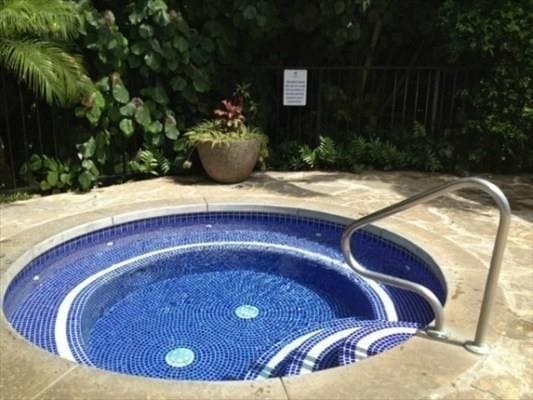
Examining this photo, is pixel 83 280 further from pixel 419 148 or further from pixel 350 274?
pixel 419 148

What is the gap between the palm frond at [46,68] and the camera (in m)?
4.66

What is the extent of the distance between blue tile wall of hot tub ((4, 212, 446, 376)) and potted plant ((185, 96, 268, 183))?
87cm

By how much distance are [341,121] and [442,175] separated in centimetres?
158

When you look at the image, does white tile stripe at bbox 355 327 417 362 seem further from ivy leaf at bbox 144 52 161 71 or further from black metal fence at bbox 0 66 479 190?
black metal fence at bbox 0 66 479 190

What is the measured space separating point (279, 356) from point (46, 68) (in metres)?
3.55

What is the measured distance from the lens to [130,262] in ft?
14.6

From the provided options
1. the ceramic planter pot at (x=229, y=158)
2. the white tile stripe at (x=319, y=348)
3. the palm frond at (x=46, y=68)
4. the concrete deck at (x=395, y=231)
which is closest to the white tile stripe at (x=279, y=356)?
the white tile stripe at (x=319, y=348)

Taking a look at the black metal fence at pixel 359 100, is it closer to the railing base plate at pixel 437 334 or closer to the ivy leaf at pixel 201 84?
the ivy leaf at pixel 201 84

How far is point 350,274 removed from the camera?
4.27 metres

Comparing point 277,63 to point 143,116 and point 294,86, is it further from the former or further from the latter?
point 143,116

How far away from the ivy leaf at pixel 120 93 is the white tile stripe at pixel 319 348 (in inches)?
151

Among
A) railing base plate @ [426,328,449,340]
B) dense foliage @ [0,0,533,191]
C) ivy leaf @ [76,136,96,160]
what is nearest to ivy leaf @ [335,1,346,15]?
dense foliage @ [0,0,533,191]

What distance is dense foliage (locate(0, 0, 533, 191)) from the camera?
18.7 feet

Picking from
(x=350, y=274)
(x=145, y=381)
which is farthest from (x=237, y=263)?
(x=145, y=381)
